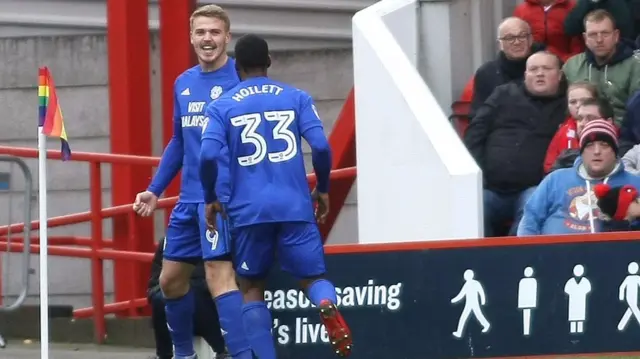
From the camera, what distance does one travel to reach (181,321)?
8414mm

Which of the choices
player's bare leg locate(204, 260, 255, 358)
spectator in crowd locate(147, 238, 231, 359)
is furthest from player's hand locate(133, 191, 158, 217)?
player's bare leg locate(204, 260, 255, 358)

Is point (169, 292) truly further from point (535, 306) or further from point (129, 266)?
point (129, 266)

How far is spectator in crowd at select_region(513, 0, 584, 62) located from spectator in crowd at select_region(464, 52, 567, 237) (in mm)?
889

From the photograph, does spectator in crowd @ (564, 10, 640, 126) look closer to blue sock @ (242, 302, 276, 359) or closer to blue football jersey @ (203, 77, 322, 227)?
blue football jersey @ (203, 77, 322, 227)

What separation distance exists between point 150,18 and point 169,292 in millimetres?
5862

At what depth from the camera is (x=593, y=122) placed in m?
8.77

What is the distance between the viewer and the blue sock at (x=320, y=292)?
7.68m

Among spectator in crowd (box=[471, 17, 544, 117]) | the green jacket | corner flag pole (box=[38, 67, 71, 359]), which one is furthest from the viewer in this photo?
spectator in crowd (box=[471, 17, 544, 117])

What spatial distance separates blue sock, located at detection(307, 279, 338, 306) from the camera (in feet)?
25.2

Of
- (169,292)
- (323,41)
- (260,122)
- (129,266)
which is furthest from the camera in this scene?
(323,41)

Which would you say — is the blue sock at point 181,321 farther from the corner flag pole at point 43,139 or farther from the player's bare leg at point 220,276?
the corner flag pole at point 43,139

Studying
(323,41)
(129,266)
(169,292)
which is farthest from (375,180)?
(323,41)

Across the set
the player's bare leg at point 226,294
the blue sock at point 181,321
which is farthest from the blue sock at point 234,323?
the blue sock at point 181,321

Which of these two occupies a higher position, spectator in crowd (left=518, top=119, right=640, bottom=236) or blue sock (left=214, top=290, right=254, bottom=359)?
spectator in crowd (left=518, top=119, right=640, bottom=236)
